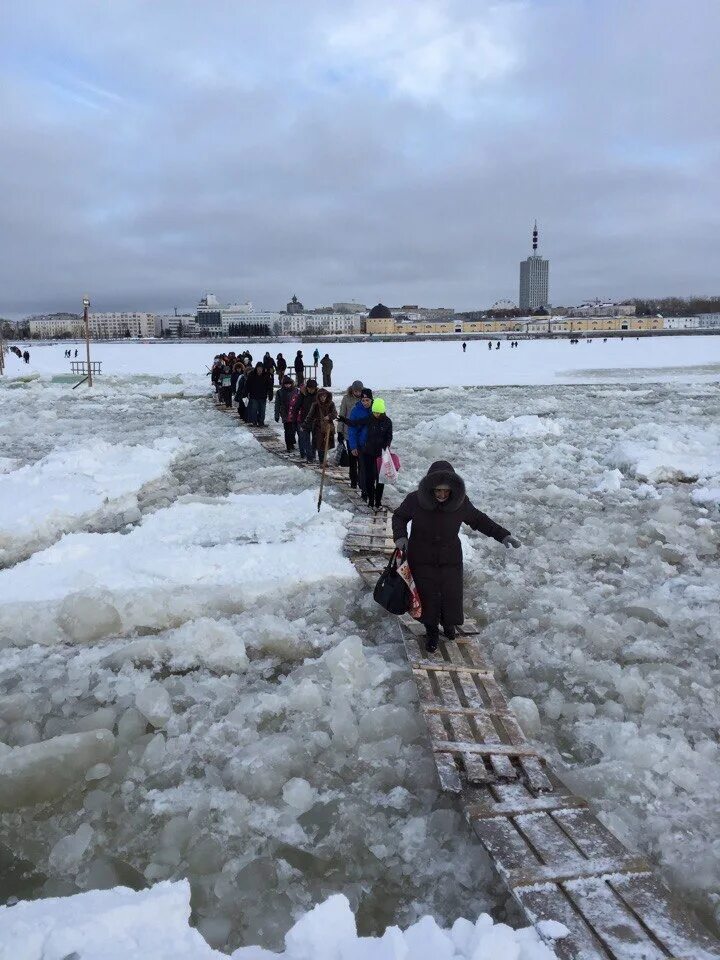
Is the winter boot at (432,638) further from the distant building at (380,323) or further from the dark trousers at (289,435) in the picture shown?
the distant building at (380,323)

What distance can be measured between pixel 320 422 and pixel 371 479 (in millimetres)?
2607

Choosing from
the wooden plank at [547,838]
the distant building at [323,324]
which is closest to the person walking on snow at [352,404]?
the wooden plank at [547,838]

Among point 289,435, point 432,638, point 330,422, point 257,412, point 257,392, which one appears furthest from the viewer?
point 257,412

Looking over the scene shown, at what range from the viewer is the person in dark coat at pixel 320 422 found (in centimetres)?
970

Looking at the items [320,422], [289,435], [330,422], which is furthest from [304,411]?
[330,422]

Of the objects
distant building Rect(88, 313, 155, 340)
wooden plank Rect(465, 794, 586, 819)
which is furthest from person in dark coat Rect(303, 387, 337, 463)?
distant building Rect(88, 313, 155, 340)

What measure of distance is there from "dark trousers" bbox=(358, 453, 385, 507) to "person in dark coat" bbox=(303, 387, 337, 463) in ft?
3.22

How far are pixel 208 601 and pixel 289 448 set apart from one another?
6.77 metres

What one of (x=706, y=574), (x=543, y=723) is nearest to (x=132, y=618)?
(x=543, y=723)

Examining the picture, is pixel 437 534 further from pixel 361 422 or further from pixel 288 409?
pixel 288 409

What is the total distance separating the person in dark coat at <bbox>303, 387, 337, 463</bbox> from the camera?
9703mm

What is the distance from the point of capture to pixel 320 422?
10422 millimetres

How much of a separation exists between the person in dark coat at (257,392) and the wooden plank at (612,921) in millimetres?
12387

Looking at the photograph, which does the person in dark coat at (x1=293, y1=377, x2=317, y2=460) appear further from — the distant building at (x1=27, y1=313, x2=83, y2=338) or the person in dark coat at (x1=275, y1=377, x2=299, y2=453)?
the distant building at (x1=27, y1=313, x2=83, y2=338)
